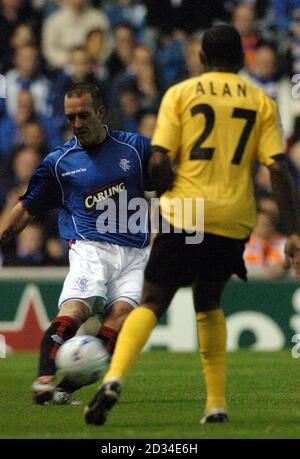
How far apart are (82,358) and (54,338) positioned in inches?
23.6

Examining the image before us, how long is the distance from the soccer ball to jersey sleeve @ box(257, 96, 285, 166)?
1588 mm

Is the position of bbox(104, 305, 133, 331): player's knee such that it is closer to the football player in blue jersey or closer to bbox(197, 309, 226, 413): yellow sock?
the football player in blue jersey

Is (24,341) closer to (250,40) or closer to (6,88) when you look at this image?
(6,88)

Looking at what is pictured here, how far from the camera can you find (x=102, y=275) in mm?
7941

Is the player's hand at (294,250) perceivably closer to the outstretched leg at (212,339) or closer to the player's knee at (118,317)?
the outstretched leg at (212,339)

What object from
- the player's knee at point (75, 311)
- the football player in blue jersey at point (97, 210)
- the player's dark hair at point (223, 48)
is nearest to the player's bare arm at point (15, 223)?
the football player in blue jersey at point (97, 210)

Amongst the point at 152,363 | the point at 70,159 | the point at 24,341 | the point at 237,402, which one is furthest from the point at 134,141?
the point at 24,341

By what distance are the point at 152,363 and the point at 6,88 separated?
179 inches

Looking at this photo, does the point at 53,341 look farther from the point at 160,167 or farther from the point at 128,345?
the point at 160,167

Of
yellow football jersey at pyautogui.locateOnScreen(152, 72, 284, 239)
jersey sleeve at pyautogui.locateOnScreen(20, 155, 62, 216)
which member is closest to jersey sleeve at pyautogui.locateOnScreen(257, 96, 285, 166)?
yellow football jersey at pyautogui.locateOnScreen(152, 72, 284, 239)

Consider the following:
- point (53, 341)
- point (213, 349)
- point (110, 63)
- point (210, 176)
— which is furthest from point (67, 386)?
point (110, 63)

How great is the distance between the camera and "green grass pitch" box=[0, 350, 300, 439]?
6.27 metres

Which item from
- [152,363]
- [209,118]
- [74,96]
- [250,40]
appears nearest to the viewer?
[209,118]

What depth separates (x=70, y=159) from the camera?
8086mm
